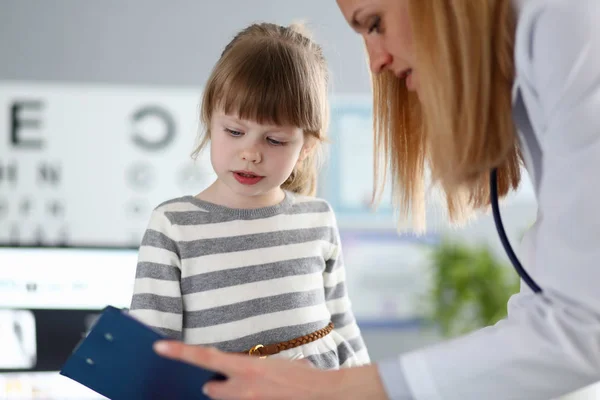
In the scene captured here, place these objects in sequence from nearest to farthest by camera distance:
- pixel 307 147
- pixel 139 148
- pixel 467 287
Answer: pixel 307 147 < pixel 467 287 < pixel 139 148

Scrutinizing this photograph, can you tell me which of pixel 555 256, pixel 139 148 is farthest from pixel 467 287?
pixel 555 256

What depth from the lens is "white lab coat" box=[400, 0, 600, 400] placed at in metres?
0.77

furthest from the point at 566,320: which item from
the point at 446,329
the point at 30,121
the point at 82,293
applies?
the point at 30,121

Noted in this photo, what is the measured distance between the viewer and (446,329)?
378 centimetres

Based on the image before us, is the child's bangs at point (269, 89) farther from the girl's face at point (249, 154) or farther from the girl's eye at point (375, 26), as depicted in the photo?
the girl's eye at point (375, 26)

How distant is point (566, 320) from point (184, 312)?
0.60 metres

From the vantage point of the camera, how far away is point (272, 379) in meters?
0.81

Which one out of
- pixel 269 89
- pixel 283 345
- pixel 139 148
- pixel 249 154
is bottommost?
pixel 283 345

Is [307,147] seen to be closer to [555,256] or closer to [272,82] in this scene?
[272,82]

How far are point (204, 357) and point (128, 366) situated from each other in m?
0.14

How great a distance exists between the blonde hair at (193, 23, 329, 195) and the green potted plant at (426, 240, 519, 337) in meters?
2.58

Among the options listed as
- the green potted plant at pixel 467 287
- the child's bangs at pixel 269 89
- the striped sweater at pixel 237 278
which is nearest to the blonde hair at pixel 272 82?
the child's bangs at pixel 269 89

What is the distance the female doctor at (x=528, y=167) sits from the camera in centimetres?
77

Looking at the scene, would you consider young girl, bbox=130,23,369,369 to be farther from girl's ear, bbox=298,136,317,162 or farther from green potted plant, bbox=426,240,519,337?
green potted plant, bbox=426,240,519,337
